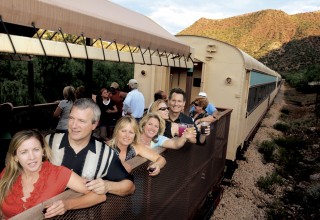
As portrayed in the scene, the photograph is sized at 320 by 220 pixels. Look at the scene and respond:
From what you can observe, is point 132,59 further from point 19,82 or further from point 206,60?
point 19,82

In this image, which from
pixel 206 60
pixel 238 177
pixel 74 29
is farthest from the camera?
pixel 238 177

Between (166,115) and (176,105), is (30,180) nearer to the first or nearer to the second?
(166,115)

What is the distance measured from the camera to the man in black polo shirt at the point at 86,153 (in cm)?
215

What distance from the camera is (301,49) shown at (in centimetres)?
8144

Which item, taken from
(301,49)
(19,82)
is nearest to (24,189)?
(19,82)

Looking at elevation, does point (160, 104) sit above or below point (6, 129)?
above

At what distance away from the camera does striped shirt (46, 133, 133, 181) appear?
2.16 metres

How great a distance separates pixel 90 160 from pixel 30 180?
0.44 metres

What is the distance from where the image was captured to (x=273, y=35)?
111000 millimetres

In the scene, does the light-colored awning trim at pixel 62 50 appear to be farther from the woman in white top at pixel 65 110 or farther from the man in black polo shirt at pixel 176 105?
the woman in white top at pixel 65 110

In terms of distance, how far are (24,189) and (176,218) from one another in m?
2.24

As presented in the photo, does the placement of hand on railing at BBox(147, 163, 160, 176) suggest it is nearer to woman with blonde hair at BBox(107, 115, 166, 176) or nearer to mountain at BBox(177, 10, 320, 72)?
woman with blonde hair at BBox(107, 115, 166, 176)

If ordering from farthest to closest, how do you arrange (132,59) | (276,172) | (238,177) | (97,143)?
(276,172)
(238,177)
(132,59)
(97,143)

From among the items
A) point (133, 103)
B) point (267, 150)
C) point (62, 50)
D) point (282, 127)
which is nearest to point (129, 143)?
point (62, 50)
